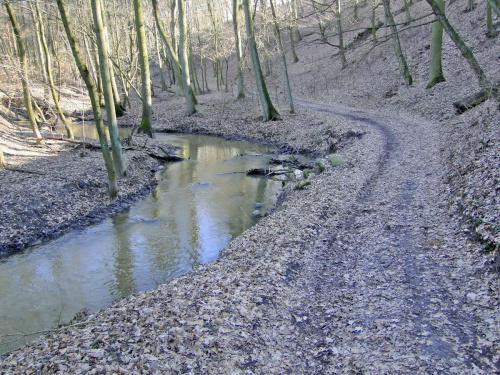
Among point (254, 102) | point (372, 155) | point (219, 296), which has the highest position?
point (254, 102)

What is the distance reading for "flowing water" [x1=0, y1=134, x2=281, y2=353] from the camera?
730cm

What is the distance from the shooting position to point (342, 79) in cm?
3400

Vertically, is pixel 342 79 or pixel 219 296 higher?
pixel 342 79

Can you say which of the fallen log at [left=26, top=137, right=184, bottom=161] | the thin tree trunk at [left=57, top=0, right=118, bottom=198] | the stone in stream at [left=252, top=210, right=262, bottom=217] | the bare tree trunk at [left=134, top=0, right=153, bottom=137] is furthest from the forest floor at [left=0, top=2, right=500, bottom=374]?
the bare tree trunk at [left=134, top=0, right=153, bottom=137]

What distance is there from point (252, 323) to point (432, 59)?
67.0ft

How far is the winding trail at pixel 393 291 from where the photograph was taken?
4359mm

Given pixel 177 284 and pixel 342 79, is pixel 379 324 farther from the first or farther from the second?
pixel 342 79

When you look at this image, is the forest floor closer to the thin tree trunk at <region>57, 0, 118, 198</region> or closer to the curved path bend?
the curved path bend

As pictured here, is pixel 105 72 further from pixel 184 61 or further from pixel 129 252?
pixel 184 61

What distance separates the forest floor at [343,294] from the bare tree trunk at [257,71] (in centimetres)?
1227

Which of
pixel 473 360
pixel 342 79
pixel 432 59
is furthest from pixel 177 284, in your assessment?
pixel 342 79

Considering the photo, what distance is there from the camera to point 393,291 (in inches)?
223

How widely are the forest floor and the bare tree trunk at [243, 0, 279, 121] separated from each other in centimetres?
1227

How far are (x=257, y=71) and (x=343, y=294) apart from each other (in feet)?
60.8
